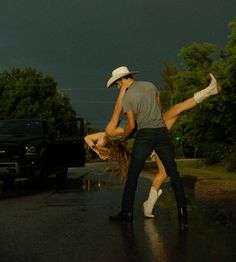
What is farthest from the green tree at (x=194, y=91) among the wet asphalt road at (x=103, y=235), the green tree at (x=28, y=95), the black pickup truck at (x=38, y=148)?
the green tree at (x=28, y=95)

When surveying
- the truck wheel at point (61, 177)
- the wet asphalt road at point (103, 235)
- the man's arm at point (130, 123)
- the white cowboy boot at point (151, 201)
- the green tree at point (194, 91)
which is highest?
the green tree at point (194, 91)

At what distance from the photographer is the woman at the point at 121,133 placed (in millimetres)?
8758

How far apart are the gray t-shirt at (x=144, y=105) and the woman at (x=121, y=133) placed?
0.73ft

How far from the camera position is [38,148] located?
15.9 metres

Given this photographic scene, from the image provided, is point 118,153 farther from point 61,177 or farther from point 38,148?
point 61,177

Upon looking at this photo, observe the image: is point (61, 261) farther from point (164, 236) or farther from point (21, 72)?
point (21, 72)

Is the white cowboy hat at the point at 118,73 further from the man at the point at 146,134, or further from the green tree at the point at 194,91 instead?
the green tree at the point at 194,91

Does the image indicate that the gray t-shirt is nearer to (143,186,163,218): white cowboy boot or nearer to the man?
the man

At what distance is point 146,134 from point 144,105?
40 centimetres

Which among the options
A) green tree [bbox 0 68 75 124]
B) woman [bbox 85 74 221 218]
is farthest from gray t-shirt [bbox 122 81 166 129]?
green tree [bbox 0 68 75 124]

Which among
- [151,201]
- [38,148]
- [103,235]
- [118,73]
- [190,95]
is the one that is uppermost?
[190,95]

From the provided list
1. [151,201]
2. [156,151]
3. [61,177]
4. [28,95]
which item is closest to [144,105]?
[156,151]

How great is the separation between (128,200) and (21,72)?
64490 millimetres

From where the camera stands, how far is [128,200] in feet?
28.8
